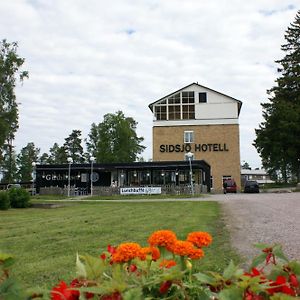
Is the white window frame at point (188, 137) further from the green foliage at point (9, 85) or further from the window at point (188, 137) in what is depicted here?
the green foliage at point (9, 85)

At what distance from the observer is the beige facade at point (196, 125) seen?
58750 millimetres

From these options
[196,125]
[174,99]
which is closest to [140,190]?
[196,125]

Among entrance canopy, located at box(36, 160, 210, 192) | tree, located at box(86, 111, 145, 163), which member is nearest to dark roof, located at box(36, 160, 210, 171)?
entrance canopy, located at box(36, 160, 210, 192)

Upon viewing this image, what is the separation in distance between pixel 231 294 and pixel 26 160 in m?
127

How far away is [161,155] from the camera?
60125mm

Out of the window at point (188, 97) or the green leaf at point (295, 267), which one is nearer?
the green leaf at point (295, 267)

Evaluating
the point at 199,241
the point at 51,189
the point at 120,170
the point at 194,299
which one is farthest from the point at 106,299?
the point at 120,170

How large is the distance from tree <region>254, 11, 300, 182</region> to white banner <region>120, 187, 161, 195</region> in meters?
21.9

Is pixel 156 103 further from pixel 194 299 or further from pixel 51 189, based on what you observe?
pixel 194 299

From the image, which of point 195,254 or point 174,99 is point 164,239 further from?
point 174,99

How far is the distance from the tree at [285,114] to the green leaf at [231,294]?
A: 55.4 meters

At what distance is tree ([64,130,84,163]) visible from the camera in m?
120

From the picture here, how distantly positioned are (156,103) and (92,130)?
2132 inches

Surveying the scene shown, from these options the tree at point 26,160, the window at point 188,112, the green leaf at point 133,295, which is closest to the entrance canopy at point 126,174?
the window at point 188,112
